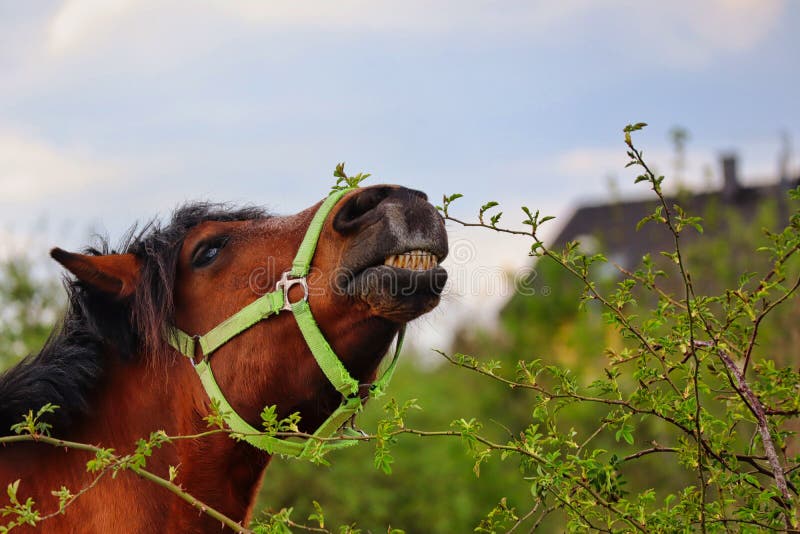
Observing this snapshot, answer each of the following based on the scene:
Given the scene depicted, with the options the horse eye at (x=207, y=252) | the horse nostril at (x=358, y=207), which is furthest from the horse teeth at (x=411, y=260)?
the horse eye at (x=207, y=252)

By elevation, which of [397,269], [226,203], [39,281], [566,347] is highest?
[226,203]

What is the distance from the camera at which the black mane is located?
9.77 ft

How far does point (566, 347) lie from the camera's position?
70.4ft

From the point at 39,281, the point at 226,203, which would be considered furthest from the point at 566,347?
the point at 226,203

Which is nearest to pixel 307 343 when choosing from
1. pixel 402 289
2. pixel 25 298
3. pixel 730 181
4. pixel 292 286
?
pixel 292 286

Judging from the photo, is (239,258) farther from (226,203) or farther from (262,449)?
(262,449)

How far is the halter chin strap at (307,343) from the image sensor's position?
109 inches

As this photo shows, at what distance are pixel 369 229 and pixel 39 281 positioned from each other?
11691mm

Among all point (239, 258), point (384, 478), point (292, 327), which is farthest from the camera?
point (384, 478)

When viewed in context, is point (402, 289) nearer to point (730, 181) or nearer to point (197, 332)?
point (197, 332)

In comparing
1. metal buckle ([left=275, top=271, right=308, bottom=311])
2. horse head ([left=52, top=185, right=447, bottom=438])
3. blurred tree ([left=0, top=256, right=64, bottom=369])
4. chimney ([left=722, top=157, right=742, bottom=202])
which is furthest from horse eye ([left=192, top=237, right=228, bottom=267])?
chimney ([left=722, top=157, right=742, bottom=202])

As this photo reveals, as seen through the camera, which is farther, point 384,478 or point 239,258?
point 384,478

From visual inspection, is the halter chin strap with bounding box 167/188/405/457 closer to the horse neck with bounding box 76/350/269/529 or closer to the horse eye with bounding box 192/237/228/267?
the horse neck with bounding box 76/350/269/529

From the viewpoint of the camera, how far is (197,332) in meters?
3.03
